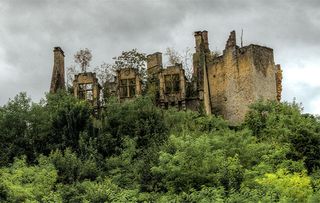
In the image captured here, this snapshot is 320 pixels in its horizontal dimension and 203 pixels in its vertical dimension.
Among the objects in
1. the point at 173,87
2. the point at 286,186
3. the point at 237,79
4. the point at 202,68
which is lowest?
the point at 286,186

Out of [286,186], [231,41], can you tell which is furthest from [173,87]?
[286,186]

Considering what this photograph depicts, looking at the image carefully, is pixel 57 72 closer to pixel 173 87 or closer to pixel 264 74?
pixel 173 87

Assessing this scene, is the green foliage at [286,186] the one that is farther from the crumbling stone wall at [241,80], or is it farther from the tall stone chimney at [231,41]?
the tall stone chimney at [231,41]

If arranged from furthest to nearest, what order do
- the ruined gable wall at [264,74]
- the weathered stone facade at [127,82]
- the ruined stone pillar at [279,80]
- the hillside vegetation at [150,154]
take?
1. the ruined stone pillar at [279,80]
2. the weathered stone facade at [127,82]
3. the ruined gable wall at [264,74]
4. the hillside vegetation at [150,154]

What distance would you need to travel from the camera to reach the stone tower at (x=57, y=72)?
2137 inches

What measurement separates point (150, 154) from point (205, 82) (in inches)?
582

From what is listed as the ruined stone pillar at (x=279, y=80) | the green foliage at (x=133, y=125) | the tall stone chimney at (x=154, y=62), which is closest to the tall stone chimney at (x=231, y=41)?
the ruined stone pillar at (x=279, y=80)

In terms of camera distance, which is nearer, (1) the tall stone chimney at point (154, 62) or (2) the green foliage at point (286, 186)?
(2) the green foliage at point (286, 186)

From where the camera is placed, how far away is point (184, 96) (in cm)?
5209

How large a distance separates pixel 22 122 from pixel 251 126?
1442cm

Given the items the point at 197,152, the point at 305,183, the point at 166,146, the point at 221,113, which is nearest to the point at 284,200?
the point at 305,183

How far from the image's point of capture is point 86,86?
181ft

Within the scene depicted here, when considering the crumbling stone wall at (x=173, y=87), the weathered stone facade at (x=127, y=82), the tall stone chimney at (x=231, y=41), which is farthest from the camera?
the tall stone chimney at (x=231, y=41)

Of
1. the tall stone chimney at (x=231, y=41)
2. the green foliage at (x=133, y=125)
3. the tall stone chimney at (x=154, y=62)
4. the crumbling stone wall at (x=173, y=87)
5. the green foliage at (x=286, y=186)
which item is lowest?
the green foliage at (x=286, y=186)
